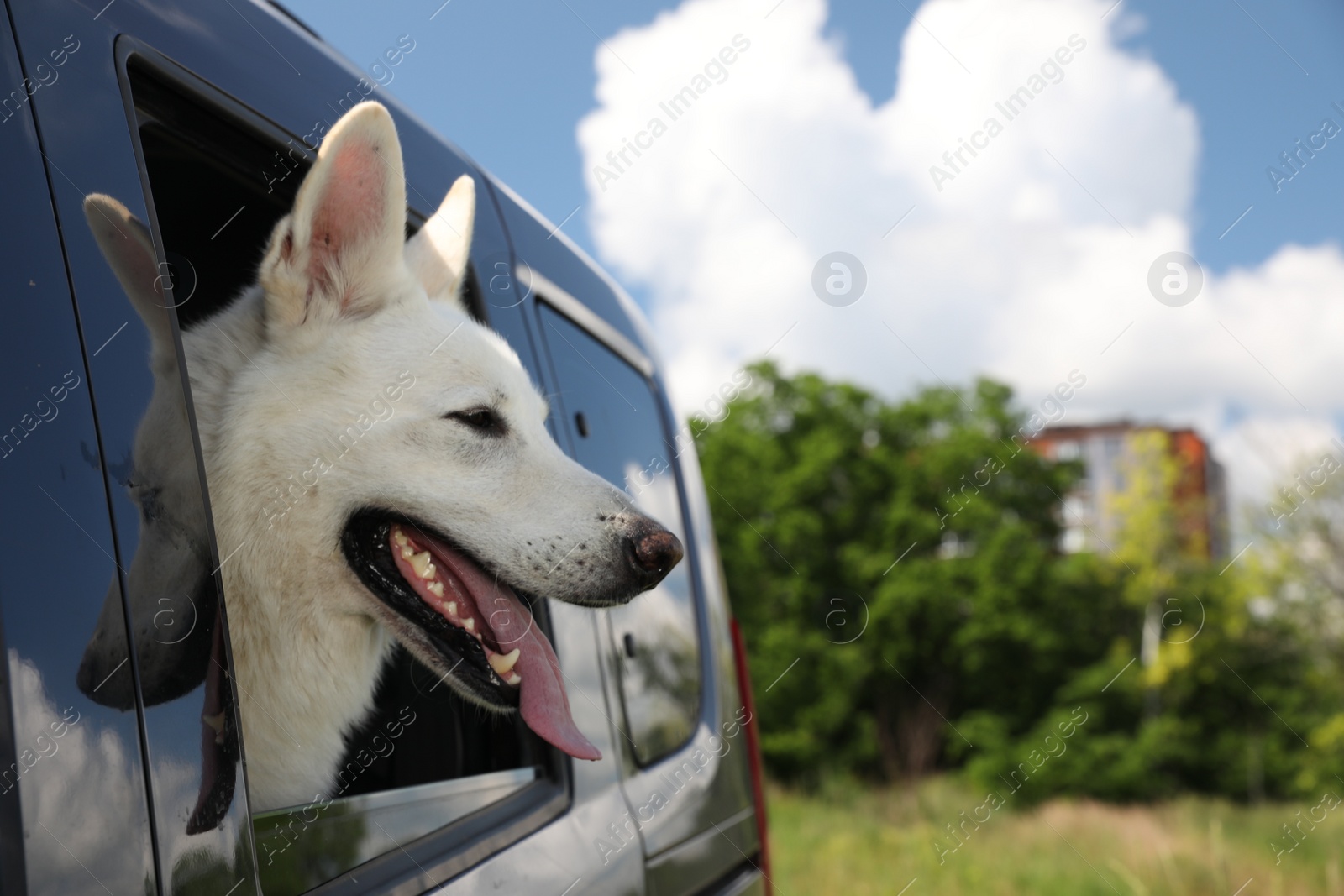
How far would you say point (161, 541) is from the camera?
106 centimetres

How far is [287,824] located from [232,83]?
1.10 metres

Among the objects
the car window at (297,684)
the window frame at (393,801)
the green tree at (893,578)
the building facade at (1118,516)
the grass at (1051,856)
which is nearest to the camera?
the window frame at (393,801)

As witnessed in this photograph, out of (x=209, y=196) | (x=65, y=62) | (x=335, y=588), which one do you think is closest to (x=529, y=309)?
(x=209, y=196)

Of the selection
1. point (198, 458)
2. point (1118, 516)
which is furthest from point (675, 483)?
point (1118, 516)

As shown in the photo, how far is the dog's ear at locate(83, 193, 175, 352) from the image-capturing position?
1.09m

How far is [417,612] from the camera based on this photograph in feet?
5.49

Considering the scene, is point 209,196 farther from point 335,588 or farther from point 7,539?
point 7,539

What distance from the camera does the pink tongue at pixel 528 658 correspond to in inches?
67.7

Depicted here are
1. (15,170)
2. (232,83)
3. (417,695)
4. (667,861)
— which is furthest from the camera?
(667,861)

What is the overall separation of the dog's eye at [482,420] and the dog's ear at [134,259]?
675mm

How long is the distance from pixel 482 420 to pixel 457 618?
38 cm

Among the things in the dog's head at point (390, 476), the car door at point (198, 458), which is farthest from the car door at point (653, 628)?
the dog's head at point (390, 476)

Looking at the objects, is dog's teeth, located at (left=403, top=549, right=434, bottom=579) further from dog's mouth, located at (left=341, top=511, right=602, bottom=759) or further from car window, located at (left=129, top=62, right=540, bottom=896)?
car window, located at (left=129, top=62, right=540, bottom=896)

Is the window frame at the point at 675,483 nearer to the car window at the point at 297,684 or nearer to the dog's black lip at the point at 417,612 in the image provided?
the car window at the point at 297,684
